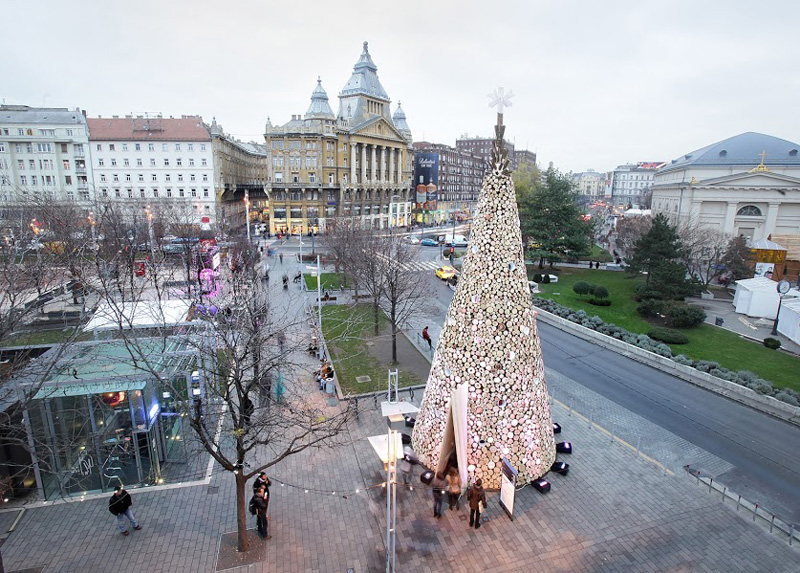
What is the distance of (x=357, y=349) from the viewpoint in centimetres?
2450

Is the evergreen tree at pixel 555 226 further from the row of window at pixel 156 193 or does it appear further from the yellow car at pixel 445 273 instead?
the row of window at pixel 156 193

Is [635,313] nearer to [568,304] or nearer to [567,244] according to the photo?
[568,304]

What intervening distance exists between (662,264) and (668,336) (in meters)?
9.18

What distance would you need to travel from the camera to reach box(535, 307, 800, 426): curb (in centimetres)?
1786

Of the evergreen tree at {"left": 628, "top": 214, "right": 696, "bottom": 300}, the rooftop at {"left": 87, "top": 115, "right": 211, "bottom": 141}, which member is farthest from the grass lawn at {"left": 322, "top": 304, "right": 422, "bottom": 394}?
the rooftop at {"left": 87, "top": 115, "right": 211, "bottom": 141}

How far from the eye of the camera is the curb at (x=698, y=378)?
58.6 feet

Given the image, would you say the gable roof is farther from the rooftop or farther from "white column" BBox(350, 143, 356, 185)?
the rooftop

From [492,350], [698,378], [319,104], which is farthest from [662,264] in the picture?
[319,104]

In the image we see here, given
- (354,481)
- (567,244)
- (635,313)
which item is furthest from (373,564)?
(567,244)

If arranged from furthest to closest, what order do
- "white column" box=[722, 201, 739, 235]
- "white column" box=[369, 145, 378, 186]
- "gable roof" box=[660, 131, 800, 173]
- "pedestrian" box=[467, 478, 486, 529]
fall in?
"white column" box=[369, 145, 378, 186] < "gable roof" box=[660, 131, 800, 173] < "white column" box=[722, 201, 739, 235] < "pedestrian" box=[467, 478, 486, 529]

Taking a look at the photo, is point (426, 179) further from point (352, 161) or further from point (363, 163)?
point (352, 161)

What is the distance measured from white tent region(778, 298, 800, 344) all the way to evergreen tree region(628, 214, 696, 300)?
5.66m

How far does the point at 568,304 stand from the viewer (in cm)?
3491

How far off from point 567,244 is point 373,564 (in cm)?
4116
